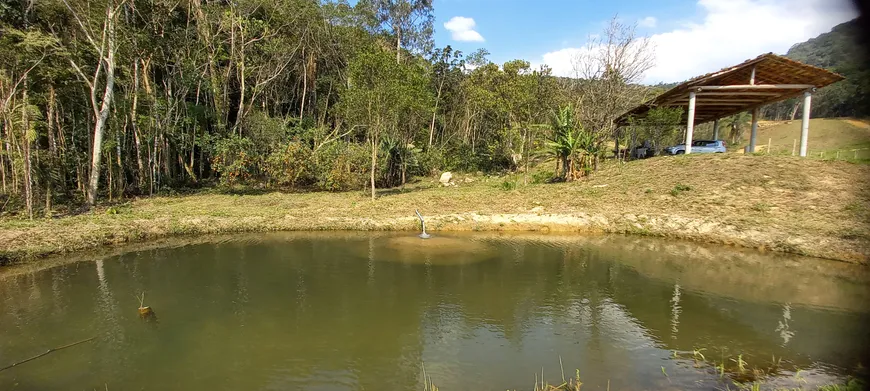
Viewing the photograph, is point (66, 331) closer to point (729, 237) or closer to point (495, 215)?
point (495, 215)

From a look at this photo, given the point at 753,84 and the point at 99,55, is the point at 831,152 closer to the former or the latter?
the point at 753,84

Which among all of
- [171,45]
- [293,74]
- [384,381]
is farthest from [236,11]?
[384,381]

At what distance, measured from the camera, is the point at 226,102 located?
83.1ft

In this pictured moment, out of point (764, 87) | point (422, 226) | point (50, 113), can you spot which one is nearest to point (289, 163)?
point (50, 113)

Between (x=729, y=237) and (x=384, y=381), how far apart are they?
12.1 meters

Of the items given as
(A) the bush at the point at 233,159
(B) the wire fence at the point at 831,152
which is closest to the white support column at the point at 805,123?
(B) the wire fence at the point at 831,152

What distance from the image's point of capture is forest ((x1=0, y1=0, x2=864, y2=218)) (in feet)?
53.5

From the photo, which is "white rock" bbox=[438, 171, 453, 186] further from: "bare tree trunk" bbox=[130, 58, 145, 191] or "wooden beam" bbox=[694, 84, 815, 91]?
"bare tree trunk" bbox=[130, 58, 145, 191]

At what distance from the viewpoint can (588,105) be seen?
2845cm

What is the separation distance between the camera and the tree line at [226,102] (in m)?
16.3

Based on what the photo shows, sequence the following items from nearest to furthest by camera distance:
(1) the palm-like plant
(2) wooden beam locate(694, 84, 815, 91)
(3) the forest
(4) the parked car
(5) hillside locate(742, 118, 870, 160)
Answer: (3) the forest, (2) wooden beam locate(694, 84, 815, 91), (1) the palm-like plant, (5) hillside locate(742, 118, 870, 160), (4) the parked car

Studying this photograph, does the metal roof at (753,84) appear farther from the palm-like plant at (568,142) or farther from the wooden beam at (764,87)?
the palm-like plant at (568,142)

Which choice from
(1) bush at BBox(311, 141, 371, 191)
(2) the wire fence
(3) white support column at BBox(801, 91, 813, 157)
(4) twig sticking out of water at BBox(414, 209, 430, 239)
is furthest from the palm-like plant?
(1) bush at BBox(311, 141, 371, 191)

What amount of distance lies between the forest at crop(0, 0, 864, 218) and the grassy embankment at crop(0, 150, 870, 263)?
2.54m
